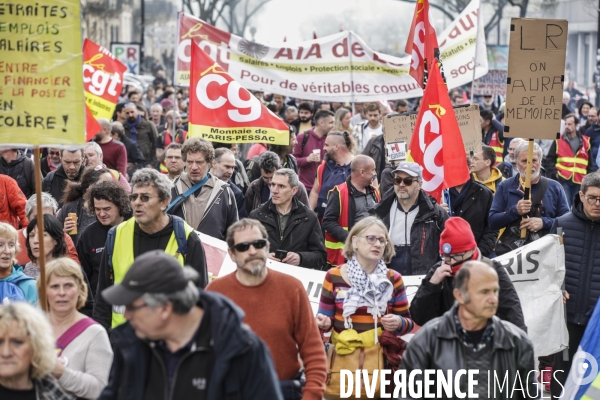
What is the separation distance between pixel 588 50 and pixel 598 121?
6670 centimetres

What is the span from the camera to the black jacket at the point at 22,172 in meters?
10.7

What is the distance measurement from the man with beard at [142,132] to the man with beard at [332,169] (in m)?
5.58

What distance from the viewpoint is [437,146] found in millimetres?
8438

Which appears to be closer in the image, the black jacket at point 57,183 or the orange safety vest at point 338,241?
the orange safety vest at point 338,241

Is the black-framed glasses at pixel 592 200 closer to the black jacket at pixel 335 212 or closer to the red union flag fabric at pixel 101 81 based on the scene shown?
the black jacket at pixel 335 212

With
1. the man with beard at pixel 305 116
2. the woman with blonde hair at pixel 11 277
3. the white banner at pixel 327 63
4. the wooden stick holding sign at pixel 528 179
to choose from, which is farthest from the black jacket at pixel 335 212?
the man with beard at pixel 305 116

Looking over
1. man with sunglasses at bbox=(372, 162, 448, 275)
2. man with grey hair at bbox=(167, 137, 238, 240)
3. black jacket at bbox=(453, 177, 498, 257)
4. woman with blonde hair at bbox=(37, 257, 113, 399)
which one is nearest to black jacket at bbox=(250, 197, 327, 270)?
man with grey hair at bbox=(167, 137, 238, 240)

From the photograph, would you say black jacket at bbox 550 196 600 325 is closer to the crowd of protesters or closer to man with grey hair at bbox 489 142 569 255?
the crowd of protesters

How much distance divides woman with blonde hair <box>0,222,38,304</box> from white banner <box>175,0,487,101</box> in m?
7.01

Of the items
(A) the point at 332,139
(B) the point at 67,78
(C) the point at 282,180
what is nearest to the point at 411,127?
(A) the point at 332,139

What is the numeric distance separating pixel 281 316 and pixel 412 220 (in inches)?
110

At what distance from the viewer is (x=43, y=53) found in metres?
5.86

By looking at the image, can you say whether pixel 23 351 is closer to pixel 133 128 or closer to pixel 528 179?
pixel 528 179

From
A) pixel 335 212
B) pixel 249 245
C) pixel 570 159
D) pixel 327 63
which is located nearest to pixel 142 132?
pixel 327 63
